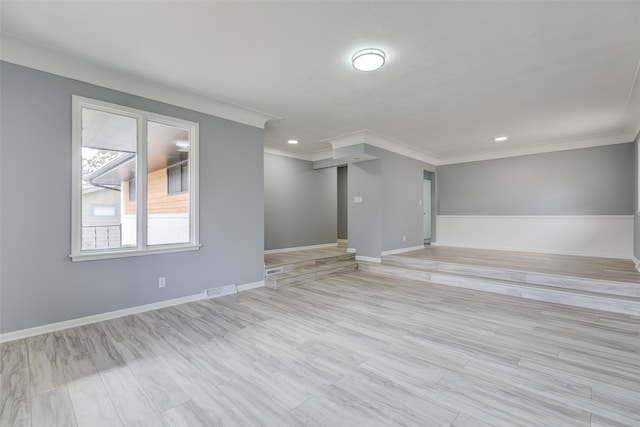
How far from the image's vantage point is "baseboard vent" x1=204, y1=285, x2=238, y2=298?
3875 mm

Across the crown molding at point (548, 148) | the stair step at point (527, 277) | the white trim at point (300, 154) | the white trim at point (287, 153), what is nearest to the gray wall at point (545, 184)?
the crown molding at point (548, 148)

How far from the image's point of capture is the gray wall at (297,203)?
6.56 meters

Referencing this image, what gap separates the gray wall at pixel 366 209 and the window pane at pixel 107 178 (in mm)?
4089

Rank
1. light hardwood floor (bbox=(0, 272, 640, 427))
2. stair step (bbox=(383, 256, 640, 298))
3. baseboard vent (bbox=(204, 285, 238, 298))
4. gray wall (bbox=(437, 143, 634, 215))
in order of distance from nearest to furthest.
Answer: light hardwood floor (bbox=(0, 272, 640, 427)), stair step (bbox=(383, 256, 640, 298)), baseboard vent (bbox=(204, 285, 238, 298)), gray wall (bbox=(437, 143, 634, 215))

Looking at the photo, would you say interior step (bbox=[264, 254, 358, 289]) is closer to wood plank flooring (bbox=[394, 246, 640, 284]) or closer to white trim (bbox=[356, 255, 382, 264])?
white trim (bbox=[356, 255, 382, 264])

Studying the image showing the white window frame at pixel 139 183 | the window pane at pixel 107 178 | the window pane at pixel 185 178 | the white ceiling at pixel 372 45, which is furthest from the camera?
the window pane at pixel 185 178

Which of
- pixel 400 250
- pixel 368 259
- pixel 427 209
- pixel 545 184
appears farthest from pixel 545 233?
pixel 368 259

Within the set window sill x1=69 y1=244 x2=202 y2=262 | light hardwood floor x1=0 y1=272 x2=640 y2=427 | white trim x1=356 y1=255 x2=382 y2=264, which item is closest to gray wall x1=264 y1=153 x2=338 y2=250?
white trim x1=356 y1=255 x2=382 y2=264

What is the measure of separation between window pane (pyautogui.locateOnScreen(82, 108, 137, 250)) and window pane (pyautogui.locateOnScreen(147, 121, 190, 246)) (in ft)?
0.65

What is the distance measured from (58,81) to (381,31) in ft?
10.2

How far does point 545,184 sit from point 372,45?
234 inches

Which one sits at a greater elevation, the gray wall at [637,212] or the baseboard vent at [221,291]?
the gray wall at [637,212]

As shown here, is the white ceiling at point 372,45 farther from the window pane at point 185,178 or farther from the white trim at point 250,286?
the white trim at point 250,286

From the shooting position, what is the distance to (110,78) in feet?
10.1
